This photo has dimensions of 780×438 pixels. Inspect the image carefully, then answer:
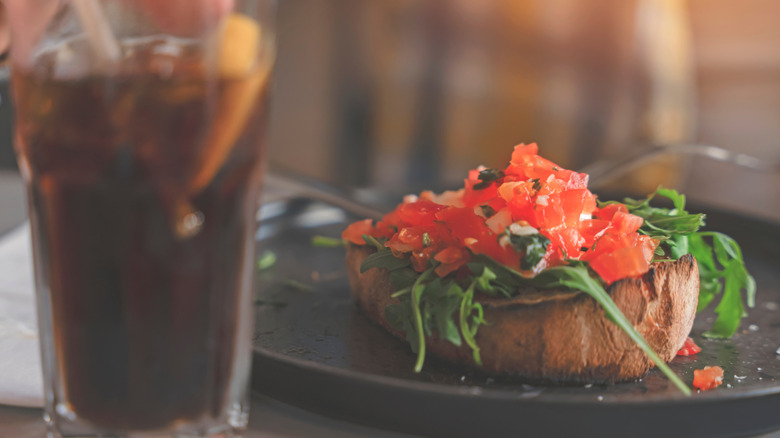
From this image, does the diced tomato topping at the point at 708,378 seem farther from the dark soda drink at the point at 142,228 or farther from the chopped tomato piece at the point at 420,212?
the dark soda drink at the point at 142,228

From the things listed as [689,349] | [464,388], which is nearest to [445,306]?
[464,388]

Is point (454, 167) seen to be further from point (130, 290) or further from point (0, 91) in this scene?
point (130, 290)

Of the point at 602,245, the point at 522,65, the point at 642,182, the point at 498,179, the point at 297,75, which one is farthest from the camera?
the point at 297,75

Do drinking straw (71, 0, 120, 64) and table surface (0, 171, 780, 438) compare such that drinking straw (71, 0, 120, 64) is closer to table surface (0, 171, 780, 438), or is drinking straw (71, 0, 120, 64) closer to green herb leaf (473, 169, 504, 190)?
table surface (0, 171, 780, 438)

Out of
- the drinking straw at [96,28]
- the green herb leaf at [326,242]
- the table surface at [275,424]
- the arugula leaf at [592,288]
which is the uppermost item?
the drinking straw at [96,28]

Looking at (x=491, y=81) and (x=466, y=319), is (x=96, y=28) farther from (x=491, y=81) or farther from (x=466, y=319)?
(x=491, y=81)

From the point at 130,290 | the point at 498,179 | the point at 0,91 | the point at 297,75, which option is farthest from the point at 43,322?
the point at 297,75

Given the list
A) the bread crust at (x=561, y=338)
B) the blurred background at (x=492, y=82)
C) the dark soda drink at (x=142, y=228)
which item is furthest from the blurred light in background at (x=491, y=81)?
the dark soda drink at (x=142, y=228)
